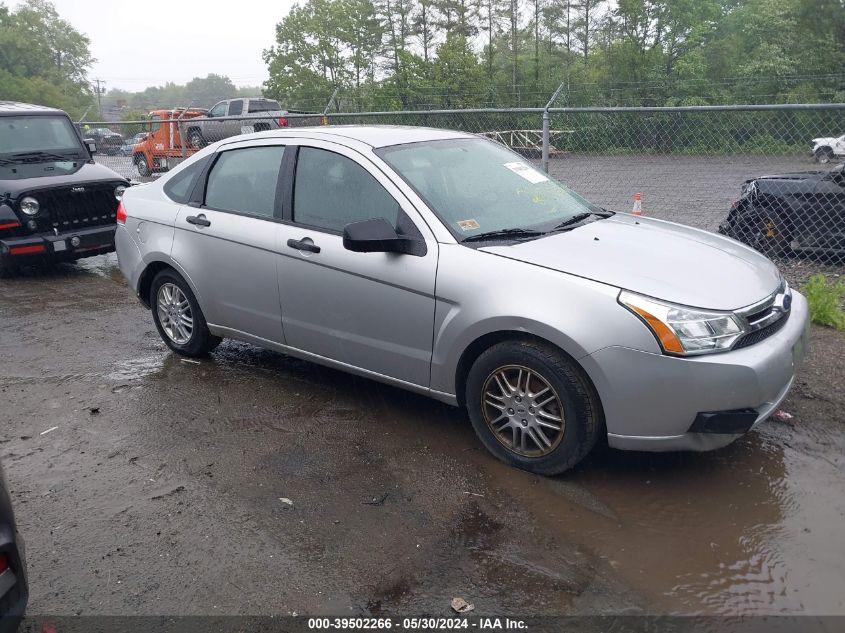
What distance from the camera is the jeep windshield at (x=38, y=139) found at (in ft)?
30.2

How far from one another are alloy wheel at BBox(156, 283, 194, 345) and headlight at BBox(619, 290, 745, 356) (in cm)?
347

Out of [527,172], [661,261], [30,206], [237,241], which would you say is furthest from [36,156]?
[661,261]

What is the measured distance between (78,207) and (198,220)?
4.48 meters

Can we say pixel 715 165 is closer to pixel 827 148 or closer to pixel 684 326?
pixel 827 148

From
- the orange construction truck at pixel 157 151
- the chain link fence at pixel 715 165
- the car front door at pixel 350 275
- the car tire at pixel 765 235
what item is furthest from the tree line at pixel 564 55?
the car front door at pixel 350 275

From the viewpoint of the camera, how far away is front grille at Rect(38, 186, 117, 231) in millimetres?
8698

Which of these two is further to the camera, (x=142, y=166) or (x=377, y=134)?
(x=142, y=166)

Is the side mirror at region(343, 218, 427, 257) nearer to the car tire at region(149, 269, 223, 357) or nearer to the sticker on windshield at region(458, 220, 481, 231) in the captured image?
the sticker on windshield at region(458, 220, 481, 231)

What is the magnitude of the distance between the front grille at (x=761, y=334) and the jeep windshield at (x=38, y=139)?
8757 millimetres

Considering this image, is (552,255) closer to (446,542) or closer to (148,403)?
(446,542)

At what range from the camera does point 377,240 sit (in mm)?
4082

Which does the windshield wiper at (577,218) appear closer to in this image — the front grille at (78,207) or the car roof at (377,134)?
the car roof at (377,134)

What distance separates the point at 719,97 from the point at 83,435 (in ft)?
68.0

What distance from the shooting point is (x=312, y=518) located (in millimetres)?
3590
